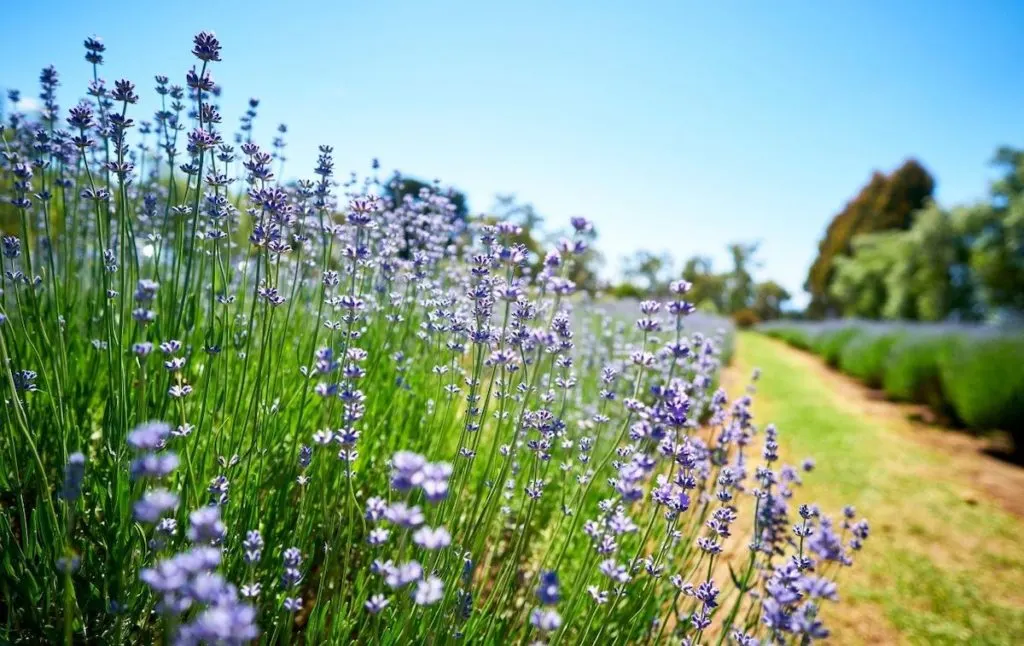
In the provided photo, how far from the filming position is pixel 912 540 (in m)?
5.38

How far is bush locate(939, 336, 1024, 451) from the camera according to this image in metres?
8.98

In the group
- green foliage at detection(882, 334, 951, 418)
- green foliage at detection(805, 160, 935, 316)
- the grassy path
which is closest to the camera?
the grassy path

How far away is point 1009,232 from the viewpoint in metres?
21.6

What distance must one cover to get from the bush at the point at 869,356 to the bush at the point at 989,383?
4.25m

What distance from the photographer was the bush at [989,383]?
898 centimetres

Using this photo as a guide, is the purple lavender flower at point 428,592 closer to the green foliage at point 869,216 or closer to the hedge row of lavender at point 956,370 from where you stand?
the hedge row of lavender at point 956,370

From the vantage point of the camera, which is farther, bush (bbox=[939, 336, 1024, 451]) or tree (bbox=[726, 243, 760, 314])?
Answer: tree (bbox=[726, 243, 760, 314])

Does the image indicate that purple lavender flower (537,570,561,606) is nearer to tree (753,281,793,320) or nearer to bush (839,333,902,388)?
bush (839,333,902,388)

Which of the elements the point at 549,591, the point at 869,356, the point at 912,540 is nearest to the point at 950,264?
the point at 869,356

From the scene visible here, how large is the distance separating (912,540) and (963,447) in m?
5.83

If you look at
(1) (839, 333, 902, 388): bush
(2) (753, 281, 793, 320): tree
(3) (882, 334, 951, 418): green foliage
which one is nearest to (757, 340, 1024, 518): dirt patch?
(3) (882, 334, 951, 418): green foliage

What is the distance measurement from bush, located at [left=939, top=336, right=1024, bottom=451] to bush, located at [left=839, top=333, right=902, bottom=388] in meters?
4.25

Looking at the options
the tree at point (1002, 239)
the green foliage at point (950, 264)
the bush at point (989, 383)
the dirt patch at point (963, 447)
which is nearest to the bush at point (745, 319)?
the green foliage at point (950, 264)

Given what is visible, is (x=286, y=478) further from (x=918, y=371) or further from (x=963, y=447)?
(x=918, y=371)
